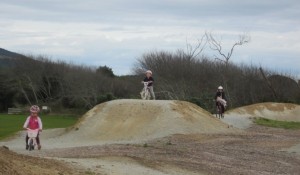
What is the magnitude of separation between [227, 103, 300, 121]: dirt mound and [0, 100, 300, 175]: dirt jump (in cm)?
1265

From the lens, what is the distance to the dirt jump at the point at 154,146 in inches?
575

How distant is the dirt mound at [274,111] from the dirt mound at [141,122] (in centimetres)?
1878

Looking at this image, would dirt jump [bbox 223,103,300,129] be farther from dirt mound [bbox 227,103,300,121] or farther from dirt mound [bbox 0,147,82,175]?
dirt mound [bbox 0,147,82,175]

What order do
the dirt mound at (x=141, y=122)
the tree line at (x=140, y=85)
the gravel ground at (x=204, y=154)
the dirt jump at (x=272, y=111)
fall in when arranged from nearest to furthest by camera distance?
the gravel ground at (x=204, y=154) → the dirt mound at (x=141, y=122) → the dirt jump at (x=272, y=111) → the tree line at (x=140, y=85)

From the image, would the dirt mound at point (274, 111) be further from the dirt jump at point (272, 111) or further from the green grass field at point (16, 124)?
the green grass field at point (16, 124)

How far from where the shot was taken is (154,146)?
69.6 ft

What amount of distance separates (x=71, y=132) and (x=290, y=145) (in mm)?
10844

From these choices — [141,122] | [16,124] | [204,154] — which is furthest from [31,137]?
[16,124]

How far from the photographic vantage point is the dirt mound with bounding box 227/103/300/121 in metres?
48.7

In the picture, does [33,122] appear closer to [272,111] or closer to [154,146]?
[154,146]

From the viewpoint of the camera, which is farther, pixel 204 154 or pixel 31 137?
pixel 204 154

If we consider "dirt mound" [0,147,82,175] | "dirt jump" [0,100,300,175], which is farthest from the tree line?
"dirt mound" [0,147,82,175]

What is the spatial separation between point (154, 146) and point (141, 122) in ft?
21.6

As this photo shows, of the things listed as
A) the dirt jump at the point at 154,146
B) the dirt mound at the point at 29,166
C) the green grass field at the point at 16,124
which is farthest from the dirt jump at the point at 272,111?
the dirt mound at the point at 29,166
